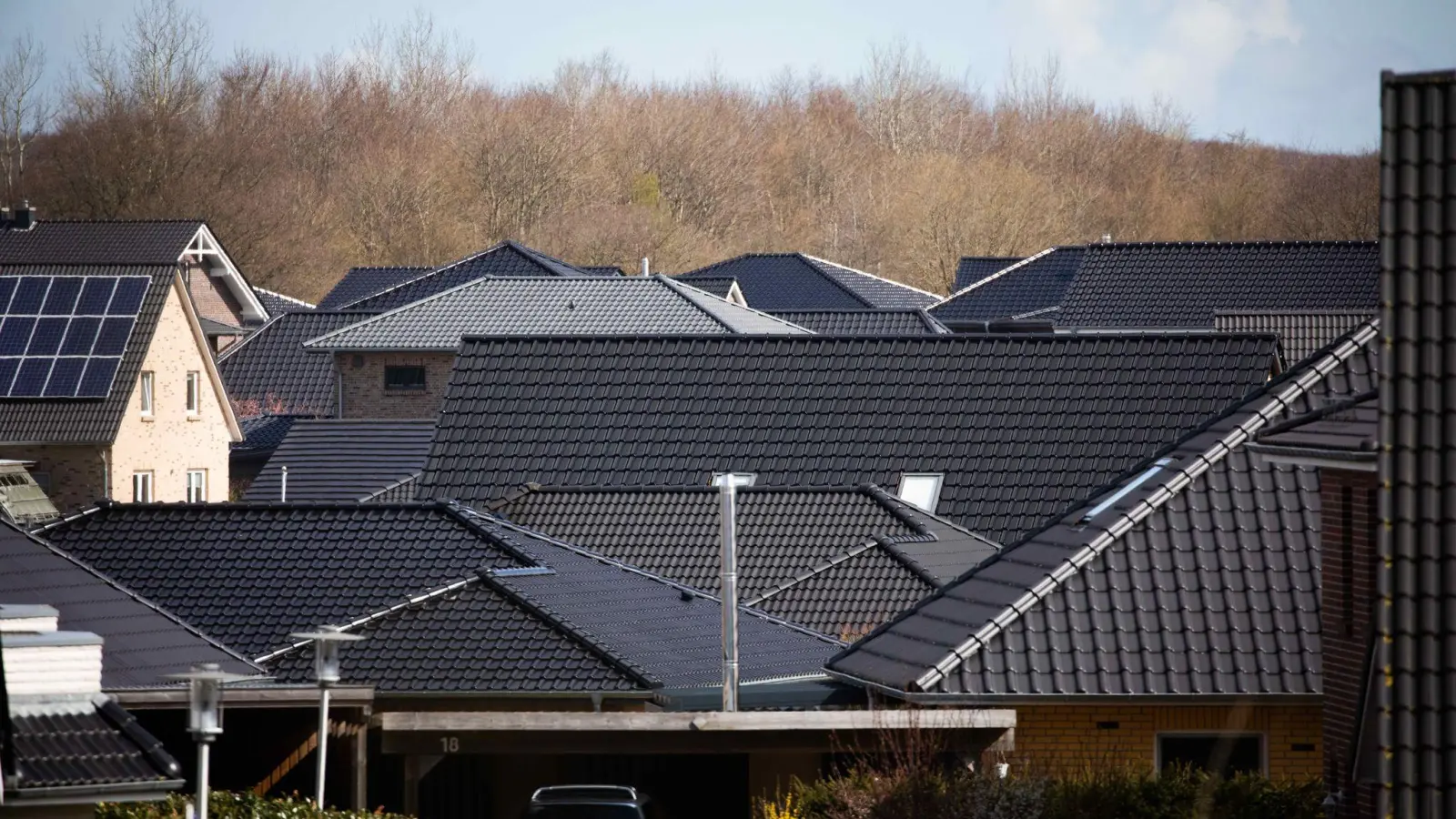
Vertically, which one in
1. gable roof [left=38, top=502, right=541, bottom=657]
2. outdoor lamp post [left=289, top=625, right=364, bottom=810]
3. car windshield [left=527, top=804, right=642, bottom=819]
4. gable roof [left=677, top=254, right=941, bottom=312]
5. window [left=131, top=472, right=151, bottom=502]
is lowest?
car windshield [left=527, top=804, right=642, bottom=819]

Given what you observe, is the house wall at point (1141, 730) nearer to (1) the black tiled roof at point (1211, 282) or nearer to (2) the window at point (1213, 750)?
(2) the window at point (1213, 750)

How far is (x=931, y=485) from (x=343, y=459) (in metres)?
14.1

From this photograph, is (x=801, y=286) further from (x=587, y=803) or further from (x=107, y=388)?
(x=587, y=803)

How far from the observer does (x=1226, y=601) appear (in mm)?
15000

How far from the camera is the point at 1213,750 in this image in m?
14.1

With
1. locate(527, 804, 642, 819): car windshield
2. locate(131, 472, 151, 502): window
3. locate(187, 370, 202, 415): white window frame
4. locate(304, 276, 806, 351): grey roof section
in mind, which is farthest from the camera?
locate(304, 276, 806, 351): grey roof section

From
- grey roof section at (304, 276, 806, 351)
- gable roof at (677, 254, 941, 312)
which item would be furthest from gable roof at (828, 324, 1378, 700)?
gable roof at (677, 254, 941, 312)

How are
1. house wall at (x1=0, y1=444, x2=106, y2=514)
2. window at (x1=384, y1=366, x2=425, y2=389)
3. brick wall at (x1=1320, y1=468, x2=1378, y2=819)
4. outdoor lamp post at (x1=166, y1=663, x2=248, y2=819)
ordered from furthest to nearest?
window at (x1=384, y1=366, x2=425, y2=389)
house wall at (x1=0, y1=444, x2=106, y2=514)
brick wall at (x1=1320, y1=468, x2=1378, y2=819)
outdoor lamp post at (x1=166, y1=663, x2=248, y2=819)

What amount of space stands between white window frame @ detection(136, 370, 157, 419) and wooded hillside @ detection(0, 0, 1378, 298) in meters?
25.9

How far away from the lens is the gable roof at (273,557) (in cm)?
1894

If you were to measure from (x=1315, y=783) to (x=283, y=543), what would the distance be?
11592 mm

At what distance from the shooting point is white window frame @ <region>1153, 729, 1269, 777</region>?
14055mm

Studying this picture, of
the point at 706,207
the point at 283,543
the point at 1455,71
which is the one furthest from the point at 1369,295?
the point at 706,207

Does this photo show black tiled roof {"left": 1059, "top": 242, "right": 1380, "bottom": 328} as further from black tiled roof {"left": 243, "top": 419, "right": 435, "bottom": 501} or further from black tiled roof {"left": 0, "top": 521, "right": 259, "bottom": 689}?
black tiled roof {"left": 0, "top": 521, "right": 259, "bottom": 689}
